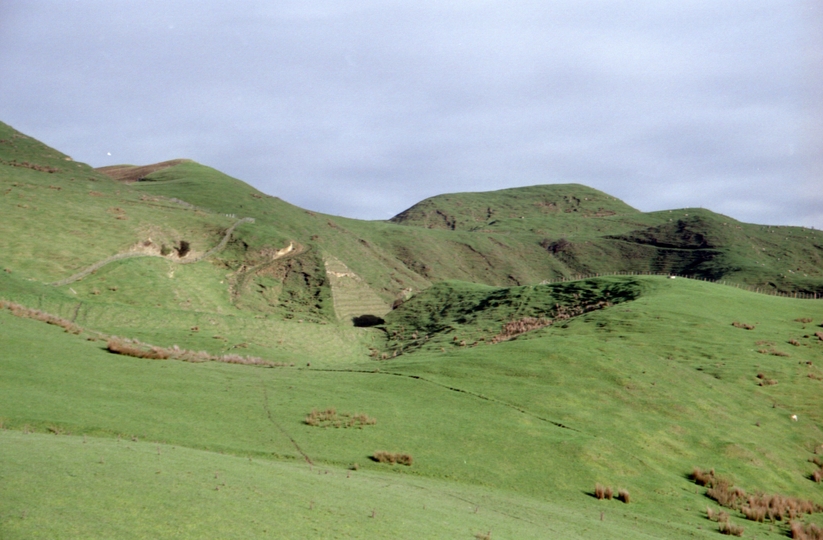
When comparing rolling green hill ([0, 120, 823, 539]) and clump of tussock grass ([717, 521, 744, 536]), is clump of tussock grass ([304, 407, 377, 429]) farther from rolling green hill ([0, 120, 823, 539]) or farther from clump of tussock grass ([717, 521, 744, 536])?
clump of tussock grass ([717, 521, 744, 536])

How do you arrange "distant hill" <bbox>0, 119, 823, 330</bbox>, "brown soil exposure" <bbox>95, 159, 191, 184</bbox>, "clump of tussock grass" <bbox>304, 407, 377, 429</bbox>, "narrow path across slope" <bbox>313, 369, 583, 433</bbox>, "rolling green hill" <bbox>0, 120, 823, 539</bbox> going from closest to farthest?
"rolling green hill" <bbox>0, 120, 823, 539</bbox>
"clump of tussock grass" <bbox>304, 407, 377, 429</bbox>
"narrow path across slope" <bbox>313, 369, 583, 433</bbox>
"distant hill" <bbox>0, 119, 823, 330</bbox>
"brown soil exposure" <bbox>95, 159, 191, 184</bbox>

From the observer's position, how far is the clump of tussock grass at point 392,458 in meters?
22.9

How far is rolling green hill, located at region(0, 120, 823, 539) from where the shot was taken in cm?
1430

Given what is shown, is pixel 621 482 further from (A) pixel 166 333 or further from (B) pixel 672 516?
(A) pixel 166 333

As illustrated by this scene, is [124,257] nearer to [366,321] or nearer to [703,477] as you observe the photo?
[366,321]

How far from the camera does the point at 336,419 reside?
2642 cm

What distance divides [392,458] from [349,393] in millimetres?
8594

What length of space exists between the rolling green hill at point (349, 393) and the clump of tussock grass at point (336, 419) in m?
0.13

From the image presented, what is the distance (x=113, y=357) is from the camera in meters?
30.1

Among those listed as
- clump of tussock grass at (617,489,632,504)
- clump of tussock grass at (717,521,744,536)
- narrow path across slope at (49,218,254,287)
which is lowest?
clump of tussock grass at (717,521,744,536)

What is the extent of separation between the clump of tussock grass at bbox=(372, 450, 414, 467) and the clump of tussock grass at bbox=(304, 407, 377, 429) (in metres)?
3.10

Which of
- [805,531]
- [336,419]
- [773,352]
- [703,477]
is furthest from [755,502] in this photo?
[773,352]

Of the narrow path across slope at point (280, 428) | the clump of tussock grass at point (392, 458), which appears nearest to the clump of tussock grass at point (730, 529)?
the clump of tussock grass at point (392, 458)

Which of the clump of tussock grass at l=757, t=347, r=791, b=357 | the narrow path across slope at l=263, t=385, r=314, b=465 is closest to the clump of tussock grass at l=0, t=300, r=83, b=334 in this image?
the narrow path across slope at l=263, t=385, r=314, b=465
